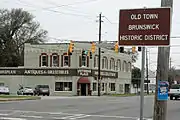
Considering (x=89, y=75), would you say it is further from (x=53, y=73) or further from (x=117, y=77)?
(x=117, y=77)

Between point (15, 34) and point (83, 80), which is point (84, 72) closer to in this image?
point (83, 80)

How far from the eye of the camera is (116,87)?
251ft

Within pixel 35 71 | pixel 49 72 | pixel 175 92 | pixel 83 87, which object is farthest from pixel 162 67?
pixel 35 71

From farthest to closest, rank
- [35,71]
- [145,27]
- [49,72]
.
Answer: [35,71], [49,72], [145,27]

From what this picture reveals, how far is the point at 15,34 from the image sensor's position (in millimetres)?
87188

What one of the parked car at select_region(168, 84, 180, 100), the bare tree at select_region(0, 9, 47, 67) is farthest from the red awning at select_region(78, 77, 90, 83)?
the bare tree at select_region(0, 9, 47, 67)

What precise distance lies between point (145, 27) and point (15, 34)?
82.1m

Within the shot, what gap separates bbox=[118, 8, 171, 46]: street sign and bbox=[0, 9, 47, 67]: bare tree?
76.2m

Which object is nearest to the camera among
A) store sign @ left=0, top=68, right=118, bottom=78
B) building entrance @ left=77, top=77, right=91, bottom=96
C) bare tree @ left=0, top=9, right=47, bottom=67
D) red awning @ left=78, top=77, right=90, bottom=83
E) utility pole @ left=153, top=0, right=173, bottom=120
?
utility pole @ left=153, top=0, right=173, bottom=120

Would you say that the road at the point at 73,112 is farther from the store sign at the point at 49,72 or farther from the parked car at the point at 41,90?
the store sign at the point at 49,72

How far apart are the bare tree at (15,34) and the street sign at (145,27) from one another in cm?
7621

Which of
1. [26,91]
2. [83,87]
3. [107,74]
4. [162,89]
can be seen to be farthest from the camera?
[107,74]

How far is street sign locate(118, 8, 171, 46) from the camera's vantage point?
685 cm

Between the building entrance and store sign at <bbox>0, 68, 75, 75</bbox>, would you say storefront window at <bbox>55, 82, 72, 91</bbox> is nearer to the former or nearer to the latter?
the building entrance
